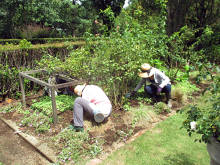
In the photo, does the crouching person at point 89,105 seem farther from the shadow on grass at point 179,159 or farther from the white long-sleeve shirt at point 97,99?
the shadow on grass at point 179,159

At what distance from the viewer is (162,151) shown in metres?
2.93

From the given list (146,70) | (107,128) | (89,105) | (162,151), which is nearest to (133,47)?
(146,70)

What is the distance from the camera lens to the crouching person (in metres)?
3.31

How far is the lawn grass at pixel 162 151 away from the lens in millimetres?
2713

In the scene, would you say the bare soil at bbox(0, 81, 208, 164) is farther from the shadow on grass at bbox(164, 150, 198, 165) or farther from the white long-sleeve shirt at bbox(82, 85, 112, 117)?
the shadow on grass at bbox(164, 150, 198, 165)

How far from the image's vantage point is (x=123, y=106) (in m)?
4.28

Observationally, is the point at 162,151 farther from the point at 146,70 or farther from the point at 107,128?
the point at 146,70

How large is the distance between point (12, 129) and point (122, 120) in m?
2.32

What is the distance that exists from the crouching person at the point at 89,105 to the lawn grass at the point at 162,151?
2.40 feet

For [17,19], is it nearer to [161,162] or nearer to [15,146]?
[15,146]

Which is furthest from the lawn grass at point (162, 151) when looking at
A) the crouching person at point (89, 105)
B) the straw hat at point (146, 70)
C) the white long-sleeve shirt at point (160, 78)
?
the straw hat at point (146, 70)

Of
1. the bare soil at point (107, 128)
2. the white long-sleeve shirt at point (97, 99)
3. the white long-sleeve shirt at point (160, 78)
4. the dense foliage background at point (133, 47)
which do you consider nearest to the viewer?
the bare soil at point (107, 128)

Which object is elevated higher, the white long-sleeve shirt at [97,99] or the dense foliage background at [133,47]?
the dense foliage background at [133,47]

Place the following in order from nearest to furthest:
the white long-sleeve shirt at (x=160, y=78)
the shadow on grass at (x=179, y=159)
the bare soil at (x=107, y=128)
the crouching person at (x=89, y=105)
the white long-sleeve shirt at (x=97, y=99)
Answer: the shadow on grass at (x=179, y=159), the bare soil at (x=107, y=128), the crouching person at (x=89, y=105), the white long-sleeve shirt at (x=97, y=99), the white long-sleeve shirt at (x=160, y=78)
